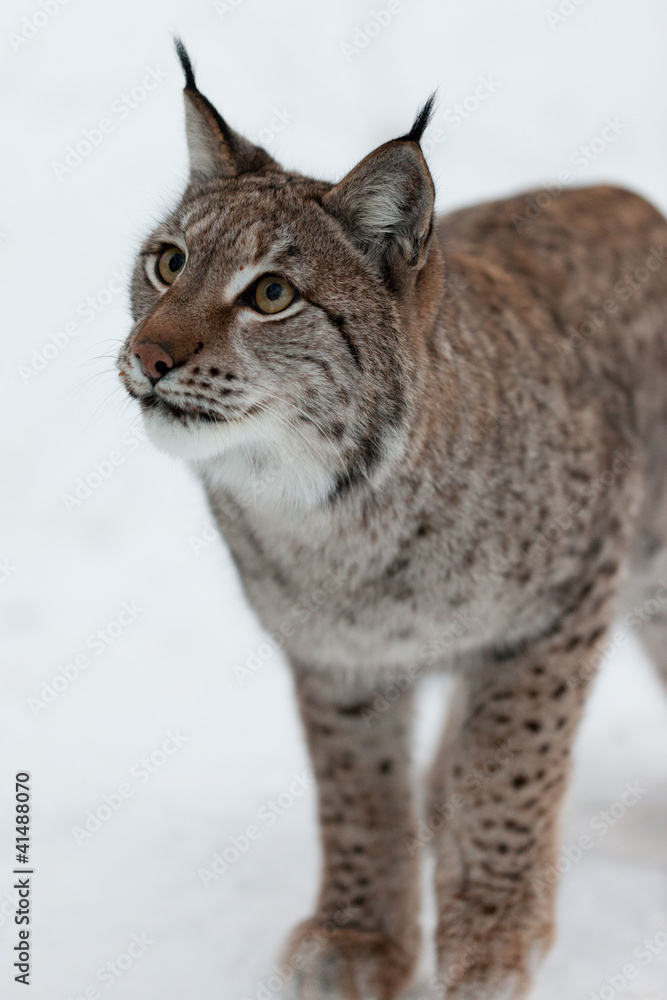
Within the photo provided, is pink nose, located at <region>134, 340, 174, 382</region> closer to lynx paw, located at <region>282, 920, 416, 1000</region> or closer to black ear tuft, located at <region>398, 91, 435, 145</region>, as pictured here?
black ear tuft, located at <region>398, 91, 435, 145</region>

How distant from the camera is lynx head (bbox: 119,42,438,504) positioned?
256 centimetres

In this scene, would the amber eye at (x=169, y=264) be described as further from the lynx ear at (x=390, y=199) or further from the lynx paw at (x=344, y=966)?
the lynx paw at (x=344, y=966)

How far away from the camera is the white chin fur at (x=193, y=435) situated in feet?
8.45

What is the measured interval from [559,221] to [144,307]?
1.47 meters

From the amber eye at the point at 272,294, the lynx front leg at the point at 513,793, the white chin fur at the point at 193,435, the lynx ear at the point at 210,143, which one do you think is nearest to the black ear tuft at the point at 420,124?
the amber eye at the point at 272,294

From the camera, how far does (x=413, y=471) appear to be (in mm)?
2859

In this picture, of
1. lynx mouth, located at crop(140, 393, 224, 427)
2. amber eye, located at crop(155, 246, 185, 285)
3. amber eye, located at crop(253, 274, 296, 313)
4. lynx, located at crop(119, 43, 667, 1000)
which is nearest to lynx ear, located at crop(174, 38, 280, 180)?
lynx, located at crop(119, 43, 667, 1000)

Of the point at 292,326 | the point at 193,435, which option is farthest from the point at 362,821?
the point at 292,326

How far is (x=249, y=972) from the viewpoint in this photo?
326 centimetres

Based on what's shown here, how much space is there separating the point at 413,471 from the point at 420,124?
2.50 feet

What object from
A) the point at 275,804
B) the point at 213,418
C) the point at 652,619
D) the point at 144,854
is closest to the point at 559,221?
the point at 652,619

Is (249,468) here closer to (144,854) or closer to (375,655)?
(375,655)

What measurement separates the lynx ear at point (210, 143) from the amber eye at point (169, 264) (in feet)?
0.93

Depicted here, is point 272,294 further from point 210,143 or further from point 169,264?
point 210,143
